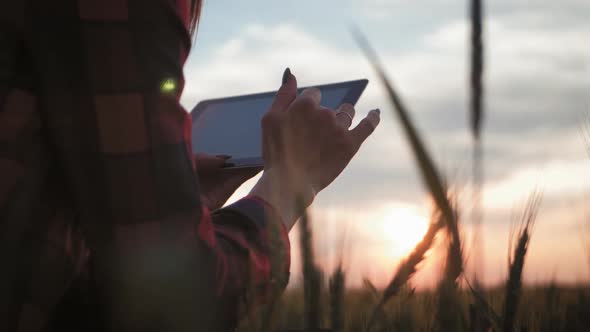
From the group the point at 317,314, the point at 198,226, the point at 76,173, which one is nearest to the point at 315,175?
the point at 198,226

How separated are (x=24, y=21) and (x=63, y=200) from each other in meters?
0.23

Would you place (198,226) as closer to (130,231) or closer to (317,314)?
(130,231)

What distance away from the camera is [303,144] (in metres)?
1.16

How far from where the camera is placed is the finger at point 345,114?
1398 mm

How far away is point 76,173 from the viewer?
0.84 metres

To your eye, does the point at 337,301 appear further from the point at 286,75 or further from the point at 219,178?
the point at 219,178

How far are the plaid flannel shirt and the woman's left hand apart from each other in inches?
22.7

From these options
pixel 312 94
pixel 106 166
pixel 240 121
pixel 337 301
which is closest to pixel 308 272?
pixel 337 301

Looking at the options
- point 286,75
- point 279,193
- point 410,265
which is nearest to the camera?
point 410,265

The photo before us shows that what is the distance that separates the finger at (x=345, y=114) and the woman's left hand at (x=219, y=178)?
20cm

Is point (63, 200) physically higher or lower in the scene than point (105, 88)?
lower

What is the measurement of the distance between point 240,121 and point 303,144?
744 mm

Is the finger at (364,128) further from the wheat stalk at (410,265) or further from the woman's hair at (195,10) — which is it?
the wheat stalk at (410,265)

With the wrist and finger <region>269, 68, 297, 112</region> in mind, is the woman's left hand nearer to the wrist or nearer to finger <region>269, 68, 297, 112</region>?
finger <region>269, 68, 297, 112</region>
